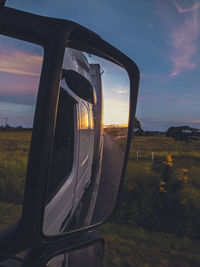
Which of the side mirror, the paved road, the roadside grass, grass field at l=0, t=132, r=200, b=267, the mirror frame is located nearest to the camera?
the mirror frame

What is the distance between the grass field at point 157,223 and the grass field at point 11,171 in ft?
7.73

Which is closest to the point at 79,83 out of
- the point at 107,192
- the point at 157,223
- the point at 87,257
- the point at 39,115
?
the point at 39,115

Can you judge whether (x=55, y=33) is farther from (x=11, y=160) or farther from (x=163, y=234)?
(x=163, y=234)

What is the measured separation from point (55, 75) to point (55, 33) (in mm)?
120

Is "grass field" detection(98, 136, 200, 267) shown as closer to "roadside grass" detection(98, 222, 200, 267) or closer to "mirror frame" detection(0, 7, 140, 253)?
"roadside grass" detection(98, 222, 200, 267)

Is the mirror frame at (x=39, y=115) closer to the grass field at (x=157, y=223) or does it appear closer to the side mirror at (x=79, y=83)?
the side mirror at (x=79, y=83)

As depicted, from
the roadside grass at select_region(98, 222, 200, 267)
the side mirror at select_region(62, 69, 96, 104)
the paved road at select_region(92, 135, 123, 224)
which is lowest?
the roadside grass at select_region(98, 222, 200, 267)

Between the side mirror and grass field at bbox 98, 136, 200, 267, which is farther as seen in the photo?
grass field at bbox 98, 136, 200, 267

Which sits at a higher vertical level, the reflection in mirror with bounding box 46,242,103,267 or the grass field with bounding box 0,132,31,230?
the grass field with bounding box 0,132,31,230

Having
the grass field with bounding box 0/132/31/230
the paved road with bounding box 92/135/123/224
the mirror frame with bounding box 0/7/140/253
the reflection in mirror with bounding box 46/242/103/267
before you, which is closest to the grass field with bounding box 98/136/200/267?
the paved road with bounding box 92/135/123/224

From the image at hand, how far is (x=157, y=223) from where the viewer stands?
4227mm

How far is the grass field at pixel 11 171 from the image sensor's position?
2.80 ft

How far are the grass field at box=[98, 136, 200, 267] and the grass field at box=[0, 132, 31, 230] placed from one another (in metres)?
2.36

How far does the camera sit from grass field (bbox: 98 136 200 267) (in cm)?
314
